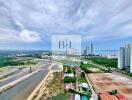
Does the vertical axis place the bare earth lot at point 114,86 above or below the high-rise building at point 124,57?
below

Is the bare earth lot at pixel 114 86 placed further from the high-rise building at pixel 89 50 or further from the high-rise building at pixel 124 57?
the high-rise building at pixel 89 50

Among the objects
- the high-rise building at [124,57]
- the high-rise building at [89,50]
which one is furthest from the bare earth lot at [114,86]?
the high-rise building at [89,50]

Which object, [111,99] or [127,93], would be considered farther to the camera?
[127,93]

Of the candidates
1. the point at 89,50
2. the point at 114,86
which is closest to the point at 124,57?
the point at 114,86

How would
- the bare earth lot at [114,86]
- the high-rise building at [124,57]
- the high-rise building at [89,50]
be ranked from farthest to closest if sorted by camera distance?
the high-rise building at [89,50] → the high-rise building at [124,57] → the bare earth lot at [114,86]

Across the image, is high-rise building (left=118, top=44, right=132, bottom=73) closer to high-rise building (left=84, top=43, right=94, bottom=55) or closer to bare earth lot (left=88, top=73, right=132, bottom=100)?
bare earth lot (left=88, top=73, right=132, bottom=100)

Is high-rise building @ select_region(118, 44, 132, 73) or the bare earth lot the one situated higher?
high-rise building @ select_region(118, 44, 132, 73)

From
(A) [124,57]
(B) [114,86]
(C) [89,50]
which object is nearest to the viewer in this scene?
(B) [114,86]

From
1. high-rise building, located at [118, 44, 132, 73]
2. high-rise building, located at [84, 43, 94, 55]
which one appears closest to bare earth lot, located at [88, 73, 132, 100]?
high-rise building, located at [118, 44, 132, 73]

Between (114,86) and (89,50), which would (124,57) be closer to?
(114,86)

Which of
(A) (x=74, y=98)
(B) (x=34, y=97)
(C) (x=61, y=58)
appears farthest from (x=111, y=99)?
(C) (x=61, y=58)

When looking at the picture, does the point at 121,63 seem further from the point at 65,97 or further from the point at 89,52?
the point at 89,52
